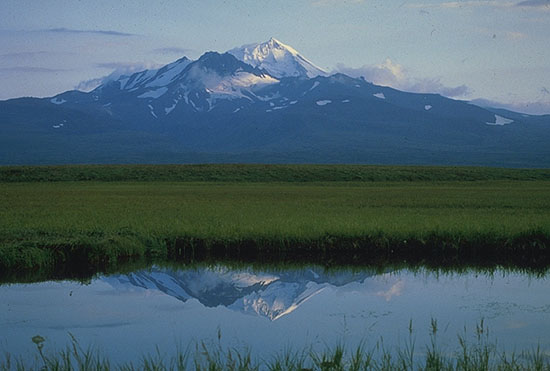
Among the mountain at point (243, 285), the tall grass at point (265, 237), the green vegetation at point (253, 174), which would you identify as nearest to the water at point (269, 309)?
the mountain at point (243, 285)

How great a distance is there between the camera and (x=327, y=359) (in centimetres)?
1045

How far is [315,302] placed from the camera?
16.4 meters

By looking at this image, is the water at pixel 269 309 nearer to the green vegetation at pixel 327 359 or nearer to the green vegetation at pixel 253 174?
the green vegetation at pixel 327 359

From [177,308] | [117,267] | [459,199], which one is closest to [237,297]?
[177,308]

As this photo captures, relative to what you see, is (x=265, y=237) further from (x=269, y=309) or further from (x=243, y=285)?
(x=269, y=309)

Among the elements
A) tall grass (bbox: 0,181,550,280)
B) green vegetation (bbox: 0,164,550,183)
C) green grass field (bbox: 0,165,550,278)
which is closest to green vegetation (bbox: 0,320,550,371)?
tall grass (bbox: 0,181,550,280)

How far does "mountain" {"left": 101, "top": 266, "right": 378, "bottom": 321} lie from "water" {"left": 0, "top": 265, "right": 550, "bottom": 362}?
27 millimetres

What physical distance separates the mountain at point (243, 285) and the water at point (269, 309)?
1.1 inches

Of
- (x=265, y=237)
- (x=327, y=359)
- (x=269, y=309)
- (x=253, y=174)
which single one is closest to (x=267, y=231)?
(x=265, y=237)

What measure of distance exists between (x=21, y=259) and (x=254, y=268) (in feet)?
22.3

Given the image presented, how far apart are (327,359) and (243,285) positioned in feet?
26.8

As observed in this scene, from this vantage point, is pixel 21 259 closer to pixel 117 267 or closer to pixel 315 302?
pixel 117 267

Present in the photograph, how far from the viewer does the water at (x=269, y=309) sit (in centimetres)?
1269

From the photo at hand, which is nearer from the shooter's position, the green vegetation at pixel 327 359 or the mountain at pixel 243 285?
the green vegetation at pixel 327 359
